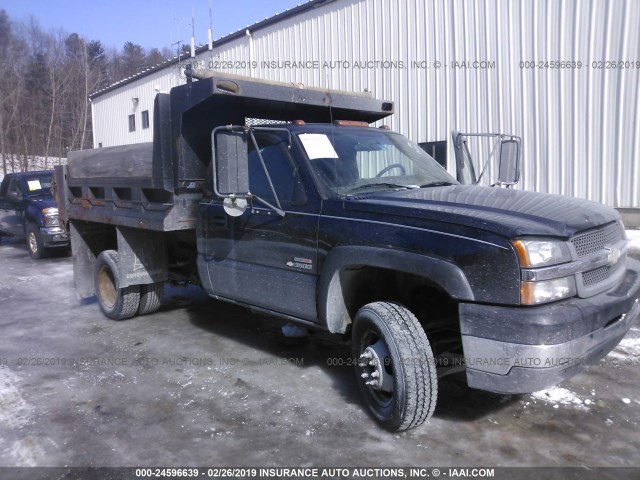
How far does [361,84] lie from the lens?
12938mm

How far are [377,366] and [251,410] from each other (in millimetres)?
1013

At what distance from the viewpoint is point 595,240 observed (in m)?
3.32

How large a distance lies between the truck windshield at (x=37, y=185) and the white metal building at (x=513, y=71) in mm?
4382

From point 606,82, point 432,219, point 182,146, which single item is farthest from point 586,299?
point 606,82

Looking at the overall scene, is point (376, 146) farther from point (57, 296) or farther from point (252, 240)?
point (57, 296)

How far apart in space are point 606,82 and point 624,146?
1.13 meters

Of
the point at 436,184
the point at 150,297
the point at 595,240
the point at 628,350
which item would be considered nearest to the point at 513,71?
the point at 628,350

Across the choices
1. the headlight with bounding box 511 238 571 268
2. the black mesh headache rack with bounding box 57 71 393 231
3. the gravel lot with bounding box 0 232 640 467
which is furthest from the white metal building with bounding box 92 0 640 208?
the headlight with bounding box 511 238 571 268

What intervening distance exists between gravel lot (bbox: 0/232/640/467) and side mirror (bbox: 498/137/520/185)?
1782 mm

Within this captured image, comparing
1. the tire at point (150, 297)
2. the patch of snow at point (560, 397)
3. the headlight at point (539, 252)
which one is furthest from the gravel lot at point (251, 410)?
the headlight at point (539, 252)

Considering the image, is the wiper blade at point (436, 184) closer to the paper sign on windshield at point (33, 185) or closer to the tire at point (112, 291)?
the tire at point (112, 291)

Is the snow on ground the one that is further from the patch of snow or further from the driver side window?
→ the driver side window

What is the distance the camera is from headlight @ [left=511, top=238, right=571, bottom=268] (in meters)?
2.92

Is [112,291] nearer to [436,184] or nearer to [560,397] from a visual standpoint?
[436,184]
